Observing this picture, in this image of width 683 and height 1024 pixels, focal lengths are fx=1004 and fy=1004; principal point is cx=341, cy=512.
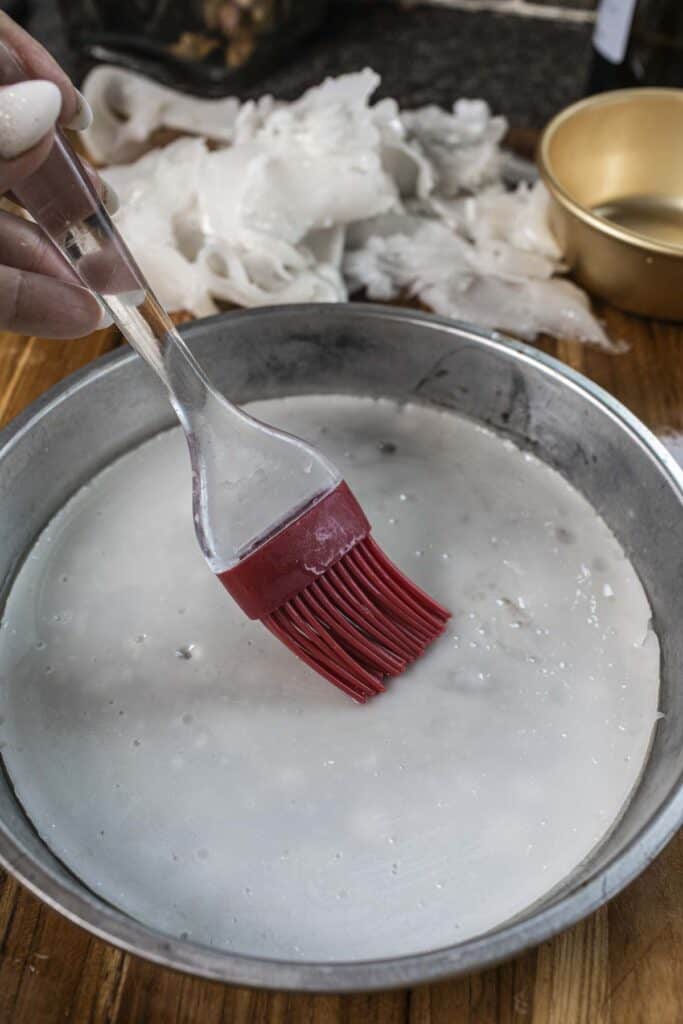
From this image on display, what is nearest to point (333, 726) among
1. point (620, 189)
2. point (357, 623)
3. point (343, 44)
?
point (357, 623)

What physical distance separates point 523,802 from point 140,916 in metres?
Answer: 0.28

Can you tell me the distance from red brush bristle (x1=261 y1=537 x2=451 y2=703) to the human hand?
0.90 ft

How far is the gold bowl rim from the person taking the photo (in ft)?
3.39

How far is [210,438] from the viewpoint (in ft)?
2.52

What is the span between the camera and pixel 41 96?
59cm

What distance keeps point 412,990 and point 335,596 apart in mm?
276

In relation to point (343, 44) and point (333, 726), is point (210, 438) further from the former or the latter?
point (343, 44)

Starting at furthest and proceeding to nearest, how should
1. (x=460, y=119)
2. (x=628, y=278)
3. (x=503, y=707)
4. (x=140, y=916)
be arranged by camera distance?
(x=460, y=119), (x=628, y=278), (x=503, y=707), (x=140, y=916)

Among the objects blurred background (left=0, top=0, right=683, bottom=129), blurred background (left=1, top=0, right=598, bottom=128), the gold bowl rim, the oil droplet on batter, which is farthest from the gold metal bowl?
the oil droplet on batter

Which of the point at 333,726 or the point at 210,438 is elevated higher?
the point at 210,438

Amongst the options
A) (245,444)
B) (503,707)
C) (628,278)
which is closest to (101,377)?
(245,444)

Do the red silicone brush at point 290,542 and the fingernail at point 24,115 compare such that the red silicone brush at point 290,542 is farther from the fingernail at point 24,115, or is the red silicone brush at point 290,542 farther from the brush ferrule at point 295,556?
the fingernail at point 24,115

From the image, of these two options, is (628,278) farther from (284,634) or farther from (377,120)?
(284,634)

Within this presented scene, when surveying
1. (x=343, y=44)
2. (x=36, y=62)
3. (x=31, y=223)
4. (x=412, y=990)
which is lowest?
(x=412, y=990)
